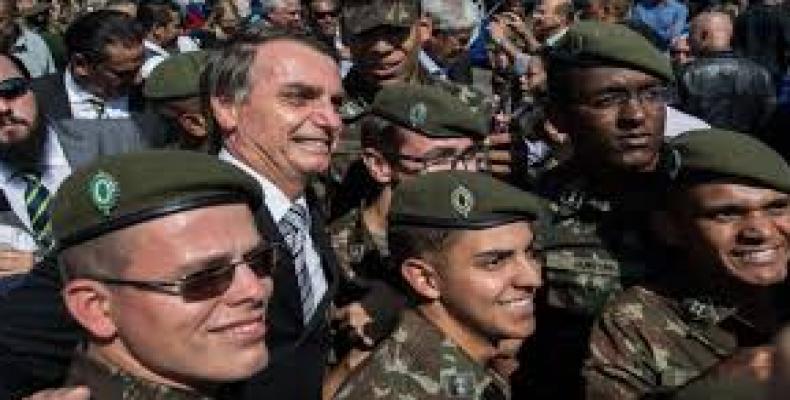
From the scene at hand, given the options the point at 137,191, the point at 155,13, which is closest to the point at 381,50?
the point at 137,191

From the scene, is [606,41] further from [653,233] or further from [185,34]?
[185,34]

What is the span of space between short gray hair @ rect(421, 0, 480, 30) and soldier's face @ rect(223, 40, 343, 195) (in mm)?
2984

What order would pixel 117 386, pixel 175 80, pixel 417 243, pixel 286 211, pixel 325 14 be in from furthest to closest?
1. pixel 325 14
2. pixel 175 80
3. pixel 286 211
4. pixel 417 243
5. pixel 117 386

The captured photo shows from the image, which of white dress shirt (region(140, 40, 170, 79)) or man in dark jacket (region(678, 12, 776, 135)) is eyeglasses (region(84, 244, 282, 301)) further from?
man in dark jacket (region(678, 12, 776, 135))

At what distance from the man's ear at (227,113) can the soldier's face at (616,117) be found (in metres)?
1.02

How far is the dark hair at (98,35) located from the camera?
5965mm

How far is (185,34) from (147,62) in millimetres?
3791

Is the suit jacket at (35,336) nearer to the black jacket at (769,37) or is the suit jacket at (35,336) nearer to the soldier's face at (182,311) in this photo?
the soldier's face at (182,311)

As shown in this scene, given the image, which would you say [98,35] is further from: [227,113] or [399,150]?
[227,113]

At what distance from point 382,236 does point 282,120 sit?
29.0 inches

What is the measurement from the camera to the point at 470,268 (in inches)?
119

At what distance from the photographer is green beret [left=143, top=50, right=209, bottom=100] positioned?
448cm

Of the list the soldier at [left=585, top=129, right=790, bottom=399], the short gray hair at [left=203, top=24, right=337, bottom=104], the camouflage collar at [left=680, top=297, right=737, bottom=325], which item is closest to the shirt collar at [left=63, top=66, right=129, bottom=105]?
the short gray hair at [left=203, top=24, right=337, bottom=104]

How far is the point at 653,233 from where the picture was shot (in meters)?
3.41
